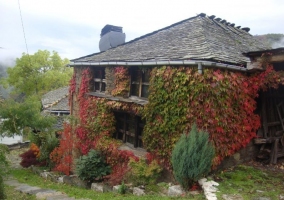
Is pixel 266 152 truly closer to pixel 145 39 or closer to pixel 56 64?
pixel 145 39

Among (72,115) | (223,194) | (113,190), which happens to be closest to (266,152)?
(223,194)

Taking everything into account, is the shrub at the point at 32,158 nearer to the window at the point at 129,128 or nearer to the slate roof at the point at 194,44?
the window at the point at 129,128

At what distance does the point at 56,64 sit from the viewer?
137 ft

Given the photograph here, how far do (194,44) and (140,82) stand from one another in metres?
2.50

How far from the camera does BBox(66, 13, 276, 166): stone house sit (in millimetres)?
7848

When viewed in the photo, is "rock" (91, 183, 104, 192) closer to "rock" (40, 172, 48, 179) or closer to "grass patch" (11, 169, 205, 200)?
"grass patch" (11, 169, 205, 200)

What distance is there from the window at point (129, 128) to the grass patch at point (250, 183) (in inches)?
152

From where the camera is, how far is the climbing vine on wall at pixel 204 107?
7426 mm

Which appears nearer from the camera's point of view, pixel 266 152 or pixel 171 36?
pixel 266 152

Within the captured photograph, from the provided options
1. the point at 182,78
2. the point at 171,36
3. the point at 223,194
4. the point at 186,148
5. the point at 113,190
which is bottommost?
the point at 113,190

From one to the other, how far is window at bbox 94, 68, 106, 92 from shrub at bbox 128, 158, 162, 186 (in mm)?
4543

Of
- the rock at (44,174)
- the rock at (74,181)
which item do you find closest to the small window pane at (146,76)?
the rock at (74,181)

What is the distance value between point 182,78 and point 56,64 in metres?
37.5

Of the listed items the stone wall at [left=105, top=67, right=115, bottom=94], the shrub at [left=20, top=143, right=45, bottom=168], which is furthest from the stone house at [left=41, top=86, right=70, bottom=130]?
the stone wall at [left=105, top=67, right=115, bottom=94]
